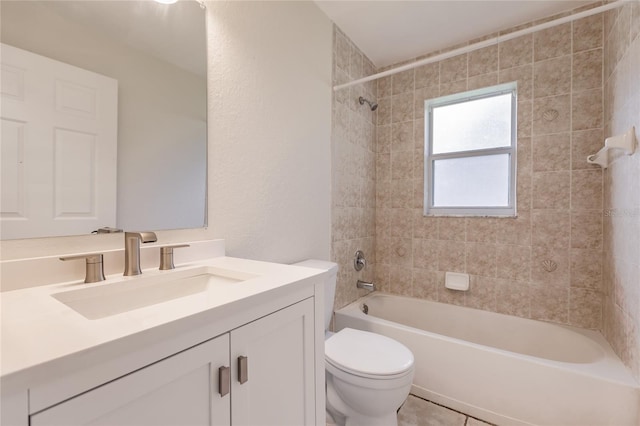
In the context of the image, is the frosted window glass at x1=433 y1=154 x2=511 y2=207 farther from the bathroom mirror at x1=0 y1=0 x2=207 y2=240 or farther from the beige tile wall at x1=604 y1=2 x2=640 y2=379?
the bathroom mirror at x1=0 y1=0 x2=207 y2=240

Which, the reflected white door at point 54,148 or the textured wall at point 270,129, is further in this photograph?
the textured wall at point 270,129

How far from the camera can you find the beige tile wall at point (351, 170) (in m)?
2.05

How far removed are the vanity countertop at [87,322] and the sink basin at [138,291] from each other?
0.02 metres

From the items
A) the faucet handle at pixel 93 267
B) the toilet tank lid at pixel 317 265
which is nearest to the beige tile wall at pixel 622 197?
the toilet tank lid at pixel 317 265

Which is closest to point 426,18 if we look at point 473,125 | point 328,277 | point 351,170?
point 473,125

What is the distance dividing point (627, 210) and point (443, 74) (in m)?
1.48

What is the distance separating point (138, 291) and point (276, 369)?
0.47 metres

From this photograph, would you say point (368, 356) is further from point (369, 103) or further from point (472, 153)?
point (369, 103)

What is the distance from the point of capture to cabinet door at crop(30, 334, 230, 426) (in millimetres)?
430

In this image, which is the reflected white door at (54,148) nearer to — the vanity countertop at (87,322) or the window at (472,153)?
the vanity countertop at (87,322)

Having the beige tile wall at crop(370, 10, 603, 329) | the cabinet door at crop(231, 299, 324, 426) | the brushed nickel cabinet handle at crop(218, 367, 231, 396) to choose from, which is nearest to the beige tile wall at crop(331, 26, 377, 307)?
the beige tile wall at crop(370, 10, 603, 329)

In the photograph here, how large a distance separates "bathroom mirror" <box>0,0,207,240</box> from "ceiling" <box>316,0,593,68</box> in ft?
3.80

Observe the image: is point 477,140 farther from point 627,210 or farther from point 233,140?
point 233,140

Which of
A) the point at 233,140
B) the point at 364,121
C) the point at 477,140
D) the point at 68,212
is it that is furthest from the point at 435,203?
the point at 68,212
